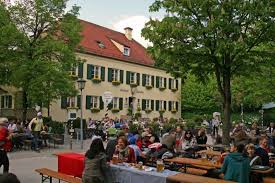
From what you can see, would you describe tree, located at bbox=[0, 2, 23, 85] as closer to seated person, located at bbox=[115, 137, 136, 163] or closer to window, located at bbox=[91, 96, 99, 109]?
window, located at bbox=[91, 96, 99, 109]

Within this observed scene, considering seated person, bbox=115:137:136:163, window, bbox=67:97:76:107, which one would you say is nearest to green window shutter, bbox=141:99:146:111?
window, bbox=67:97:76:107

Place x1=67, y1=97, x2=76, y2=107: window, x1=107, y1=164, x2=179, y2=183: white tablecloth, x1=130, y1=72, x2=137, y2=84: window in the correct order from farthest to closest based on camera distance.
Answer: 1. x1=130, y1=72, x2=137, y2=84: window
2. x1=67, y1=97, x2=76, y2=107: window
3. x1=107, y1=164, x2=179, y2=183: white tablecloth

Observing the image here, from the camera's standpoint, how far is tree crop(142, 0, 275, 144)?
16.8 m

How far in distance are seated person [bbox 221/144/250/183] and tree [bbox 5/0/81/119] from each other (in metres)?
20.1

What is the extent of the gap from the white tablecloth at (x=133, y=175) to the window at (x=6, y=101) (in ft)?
106

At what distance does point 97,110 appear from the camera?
42.7m

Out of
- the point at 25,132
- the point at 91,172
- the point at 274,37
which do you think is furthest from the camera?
the point at 25,132

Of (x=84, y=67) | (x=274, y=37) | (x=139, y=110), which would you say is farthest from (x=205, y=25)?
(x=139, y=110)

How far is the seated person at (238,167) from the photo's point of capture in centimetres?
853

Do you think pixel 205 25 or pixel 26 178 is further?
pixel 205 25

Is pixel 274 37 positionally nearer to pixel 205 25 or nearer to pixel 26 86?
pixel 205 25

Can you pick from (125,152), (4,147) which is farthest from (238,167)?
(4,147)

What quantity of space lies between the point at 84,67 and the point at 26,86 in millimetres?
13197

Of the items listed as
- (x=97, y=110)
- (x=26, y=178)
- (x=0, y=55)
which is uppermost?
(x=0, y=55)
